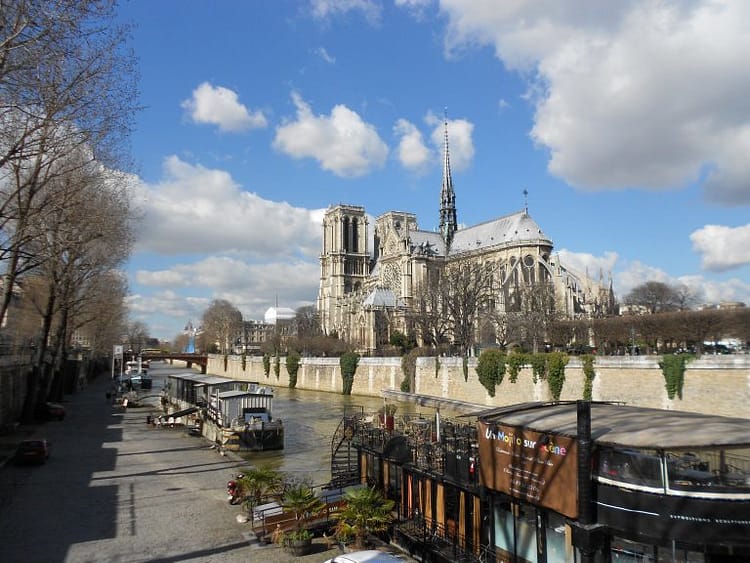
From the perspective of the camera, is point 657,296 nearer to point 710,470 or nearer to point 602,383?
point 602,383

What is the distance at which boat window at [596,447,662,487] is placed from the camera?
8484 millimetres

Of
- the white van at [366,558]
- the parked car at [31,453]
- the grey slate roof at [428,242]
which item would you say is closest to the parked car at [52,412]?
the parked car at [31,453]

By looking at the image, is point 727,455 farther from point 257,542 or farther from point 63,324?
point 63,324

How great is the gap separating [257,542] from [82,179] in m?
13.5

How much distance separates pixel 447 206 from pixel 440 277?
48883 mm

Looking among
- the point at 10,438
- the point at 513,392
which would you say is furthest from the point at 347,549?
the point at 513,392

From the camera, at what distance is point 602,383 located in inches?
1423

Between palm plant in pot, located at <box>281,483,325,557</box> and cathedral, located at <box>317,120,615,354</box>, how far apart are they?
42.1 m

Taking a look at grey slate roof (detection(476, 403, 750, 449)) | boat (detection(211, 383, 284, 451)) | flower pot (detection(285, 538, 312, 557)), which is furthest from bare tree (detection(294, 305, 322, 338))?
grey slate roof (detection(476, 403, 750, 449))

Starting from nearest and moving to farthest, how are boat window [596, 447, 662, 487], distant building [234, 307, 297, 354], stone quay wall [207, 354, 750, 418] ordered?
boat window [596, 447, 662, 487]
stone quay wall [207, 354, 750, 418]
distant building [234, 307, 297, 354]

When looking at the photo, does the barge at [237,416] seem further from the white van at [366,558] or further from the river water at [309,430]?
the white van at [366,558]

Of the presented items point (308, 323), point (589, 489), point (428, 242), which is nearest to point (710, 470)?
point (589, 489)

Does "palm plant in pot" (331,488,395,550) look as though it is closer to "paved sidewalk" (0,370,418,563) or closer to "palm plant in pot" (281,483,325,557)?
"paved sidewalk" (0,370,418,563)

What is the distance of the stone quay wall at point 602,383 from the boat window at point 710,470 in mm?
23962
